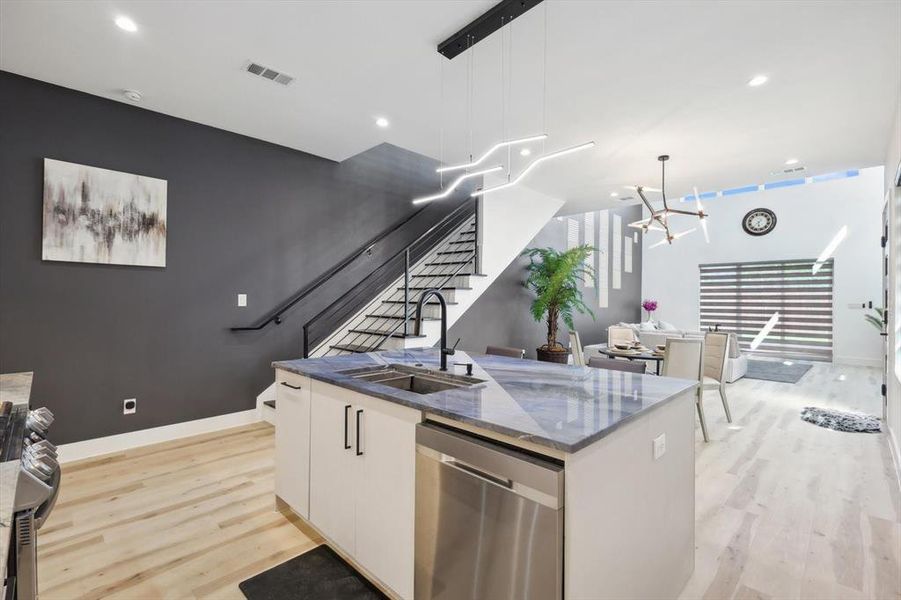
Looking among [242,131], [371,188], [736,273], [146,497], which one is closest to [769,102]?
[371,188]

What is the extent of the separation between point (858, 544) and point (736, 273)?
30.6 feet

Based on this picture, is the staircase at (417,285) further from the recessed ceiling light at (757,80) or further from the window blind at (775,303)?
the window blind at (775,303)

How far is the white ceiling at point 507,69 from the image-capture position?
2459 millimetres

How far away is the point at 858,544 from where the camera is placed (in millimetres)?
2328

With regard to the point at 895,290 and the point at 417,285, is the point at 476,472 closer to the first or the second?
the point at 895,290

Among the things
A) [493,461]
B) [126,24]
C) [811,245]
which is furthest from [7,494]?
[811,245]

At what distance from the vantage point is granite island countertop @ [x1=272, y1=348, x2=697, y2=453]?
4.28 ft

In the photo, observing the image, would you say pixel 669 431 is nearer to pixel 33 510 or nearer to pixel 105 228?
pixel 33 510

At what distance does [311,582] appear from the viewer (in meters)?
2.01

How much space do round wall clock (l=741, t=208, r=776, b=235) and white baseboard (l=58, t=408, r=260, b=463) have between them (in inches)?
423

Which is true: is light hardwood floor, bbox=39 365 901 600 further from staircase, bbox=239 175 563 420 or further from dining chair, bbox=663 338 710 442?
staircase, bbox=239 175 563 420

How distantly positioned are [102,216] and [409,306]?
2942 millimetres

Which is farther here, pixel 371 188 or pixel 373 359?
pixel 371 188

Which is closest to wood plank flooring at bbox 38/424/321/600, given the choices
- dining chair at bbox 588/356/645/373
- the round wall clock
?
dining chair at bbox 588/356/645/373
